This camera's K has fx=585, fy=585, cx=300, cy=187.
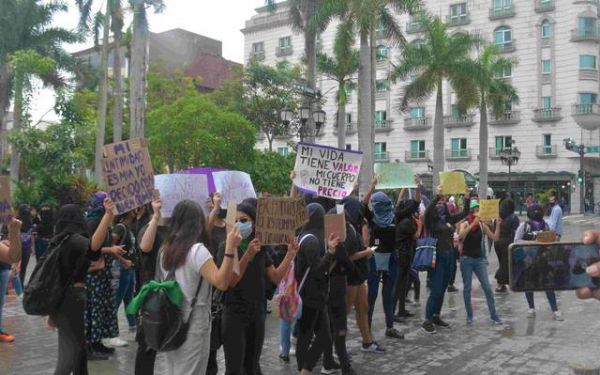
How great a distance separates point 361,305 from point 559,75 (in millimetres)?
44917

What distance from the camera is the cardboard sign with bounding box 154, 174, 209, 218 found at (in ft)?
19.8

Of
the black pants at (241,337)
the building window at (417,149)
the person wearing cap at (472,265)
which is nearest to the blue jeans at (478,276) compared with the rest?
the person wearing cap at (472,265)

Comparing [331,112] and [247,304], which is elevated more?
[331,112]

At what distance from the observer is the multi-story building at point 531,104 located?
4516 centimetres

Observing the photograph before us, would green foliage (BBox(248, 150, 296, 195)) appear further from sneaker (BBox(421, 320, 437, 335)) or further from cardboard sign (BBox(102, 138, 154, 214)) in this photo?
cardboard sign (BBox(102, 138, 154, 214))

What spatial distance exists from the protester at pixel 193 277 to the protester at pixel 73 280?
1.13m

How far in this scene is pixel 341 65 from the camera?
27016 millimetres

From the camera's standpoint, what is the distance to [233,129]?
29375 millimetres

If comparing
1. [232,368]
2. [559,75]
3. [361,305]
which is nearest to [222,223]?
[232,368]

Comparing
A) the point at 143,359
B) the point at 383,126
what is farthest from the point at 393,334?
the point at 383,126

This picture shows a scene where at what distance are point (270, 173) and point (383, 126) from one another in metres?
25.2

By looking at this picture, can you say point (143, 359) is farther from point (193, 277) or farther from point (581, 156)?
point (581, 156)

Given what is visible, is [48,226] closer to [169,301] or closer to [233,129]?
[169,301]

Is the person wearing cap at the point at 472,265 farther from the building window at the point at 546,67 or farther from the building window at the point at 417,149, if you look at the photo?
the building window at the point at 417,149
